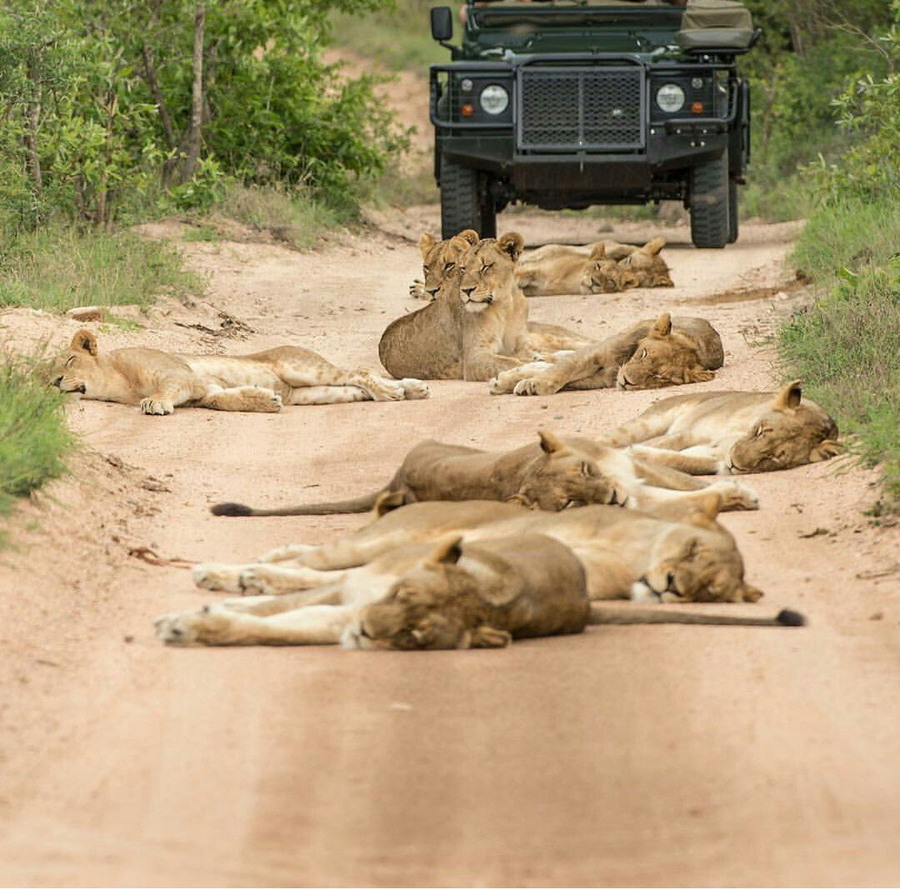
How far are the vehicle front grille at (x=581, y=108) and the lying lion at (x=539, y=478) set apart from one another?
359 inches

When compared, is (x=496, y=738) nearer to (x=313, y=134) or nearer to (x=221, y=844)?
(x=221, y=844)

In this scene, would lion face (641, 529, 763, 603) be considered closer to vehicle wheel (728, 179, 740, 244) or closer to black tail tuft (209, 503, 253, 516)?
black tail tuft (209, 503, 253, 516)

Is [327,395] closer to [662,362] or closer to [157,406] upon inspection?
[157,406]

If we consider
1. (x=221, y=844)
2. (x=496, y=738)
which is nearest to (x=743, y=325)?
(x=496, y=738)

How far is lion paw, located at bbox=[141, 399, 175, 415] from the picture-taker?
Answer: 9.04 m

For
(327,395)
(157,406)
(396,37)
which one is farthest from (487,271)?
(396,37)

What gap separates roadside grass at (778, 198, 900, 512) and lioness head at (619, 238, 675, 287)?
1.72m

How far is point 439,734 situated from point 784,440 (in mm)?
3296

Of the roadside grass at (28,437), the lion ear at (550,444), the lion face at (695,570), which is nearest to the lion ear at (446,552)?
the lion face at (695,570)

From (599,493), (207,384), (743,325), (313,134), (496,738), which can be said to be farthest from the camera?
(313,134)

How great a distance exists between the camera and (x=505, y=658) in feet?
15.7

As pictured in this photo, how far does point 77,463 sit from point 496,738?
3.22 meters

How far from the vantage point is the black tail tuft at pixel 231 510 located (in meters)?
6.59

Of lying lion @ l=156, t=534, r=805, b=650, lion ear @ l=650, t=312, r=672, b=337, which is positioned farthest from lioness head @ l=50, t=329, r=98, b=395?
lying lion @ l=156, t=534, r=805, b=650
